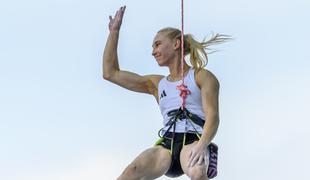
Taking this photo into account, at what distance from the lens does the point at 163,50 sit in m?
9.88

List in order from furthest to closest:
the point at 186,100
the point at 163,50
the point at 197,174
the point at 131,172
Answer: the point at 163,50 < the point at 186,100 < the point at 131,172 < the point at 197,174

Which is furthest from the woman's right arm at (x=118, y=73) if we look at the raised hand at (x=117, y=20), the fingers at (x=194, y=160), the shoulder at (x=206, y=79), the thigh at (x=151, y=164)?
the fingers at (x=194, y=160)

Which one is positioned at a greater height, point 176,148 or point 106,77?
point 106,77

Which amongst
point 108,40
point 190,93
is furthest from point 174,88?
point 108,40

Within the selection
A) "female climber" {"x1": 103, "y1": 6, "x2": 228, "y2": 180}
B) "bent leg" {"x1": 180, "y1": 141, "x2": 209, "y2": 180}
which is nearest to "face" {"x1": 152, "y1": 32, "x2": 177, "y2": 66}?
"female climber" {"x1": 103, "y1": 6, "x2": 228, "y2": 180}

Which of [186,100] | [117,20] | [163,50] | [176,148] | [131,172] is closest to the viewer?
[131,172]

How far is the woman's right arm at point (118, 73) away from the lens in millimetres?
10047

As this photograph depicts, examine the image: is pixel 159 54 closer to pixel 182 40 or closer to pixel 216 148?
pixel 182 40

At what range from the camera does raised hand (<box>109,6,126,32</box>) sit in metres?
10.0

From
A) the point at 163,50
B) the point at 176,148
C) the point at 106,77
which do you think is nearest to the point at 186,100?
the point at 176,148

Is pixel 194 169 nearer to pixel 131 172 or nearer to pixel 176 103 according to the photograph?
pixel 131 172

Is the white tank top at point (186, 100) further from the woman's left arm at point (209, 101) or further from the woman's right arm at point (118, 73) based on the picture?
the woman's right arm at point (118, 73)

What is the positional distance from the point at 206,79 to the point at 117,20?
48.9 inches

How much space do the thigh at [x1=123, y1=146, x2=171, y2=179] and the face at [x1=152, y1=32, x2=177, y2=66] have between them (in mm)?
972
